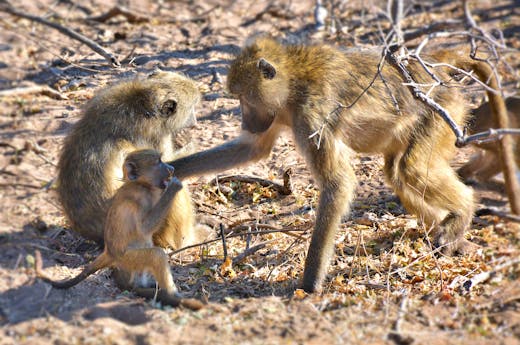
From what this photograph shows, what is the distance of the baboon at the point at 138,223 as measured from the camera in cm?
381

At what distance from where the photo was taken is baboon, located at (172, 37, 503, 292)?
4297mm

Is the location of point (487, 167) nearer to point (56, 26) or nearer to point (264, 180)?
point (264, 180)

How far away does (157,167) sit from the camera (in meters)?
3.95

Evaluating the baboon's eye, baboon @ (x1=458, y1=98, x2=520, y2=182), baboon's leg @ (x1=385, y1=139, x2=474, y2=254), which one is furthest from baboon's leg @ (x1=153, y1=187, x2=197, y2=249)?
baboon @ (x1=458, y1=98, x2=520, y2=182)

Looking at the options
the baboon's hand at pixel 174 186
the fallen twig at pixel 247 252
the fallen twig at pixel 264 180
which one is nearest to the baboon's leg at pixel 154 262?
the baboon's hand at pixel 174 186

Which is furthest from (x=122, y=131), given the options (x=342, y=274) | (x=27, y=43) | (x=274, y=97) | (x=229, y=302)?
(x=27, y=43)

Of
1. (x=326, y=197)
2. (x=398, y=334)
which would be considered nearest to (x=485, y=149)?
(x=326, y=197)

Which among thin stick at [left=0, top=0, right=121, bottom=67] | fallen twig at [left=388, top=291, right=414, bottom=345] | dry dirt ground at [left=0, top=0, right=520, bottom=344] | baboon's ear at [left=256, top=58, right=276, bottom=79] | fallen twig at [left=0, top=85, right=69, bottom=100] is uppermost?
thin stick at [left=0, top=0, right=121, bottom=67]

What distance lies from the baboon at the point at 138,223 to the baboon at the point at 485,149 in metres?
2.95

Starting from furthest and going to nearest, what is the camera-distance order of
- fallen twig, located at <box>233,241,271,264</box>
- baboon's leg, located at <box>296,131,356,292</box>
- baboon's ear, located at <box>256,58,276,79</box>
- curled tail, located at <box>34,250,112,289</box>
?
fallen twig, located at <box>233,241,271,264</box> < baboon's ear, located at <box>256,58,276,79</box> < baboon's leg, located at <box>296,131,356,292</box> < curled tail, located at <box>34,250,112,289</box>

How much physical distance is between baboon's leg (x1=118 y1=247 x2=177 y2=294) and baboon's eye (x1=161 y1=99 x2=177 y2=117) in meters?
1.27

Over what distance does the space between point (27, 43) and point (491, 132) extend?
5162 mm

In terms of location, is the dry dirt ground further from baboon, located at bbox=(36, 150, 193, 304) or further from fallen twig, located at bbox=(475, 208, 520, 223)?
fallen twig, located at bbox=(475, 208, 520, 223)

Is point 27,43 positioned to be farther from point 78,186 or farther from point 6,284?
point 6,284
